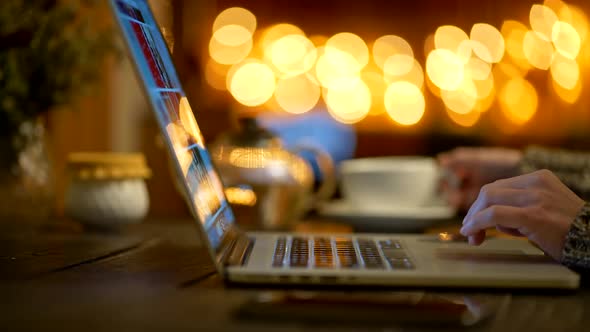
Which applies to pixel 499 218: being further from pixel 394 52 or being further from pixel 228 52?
pixel 394 52

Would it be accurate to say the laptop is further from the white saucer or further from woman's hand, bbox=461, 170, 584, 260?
the white saucer

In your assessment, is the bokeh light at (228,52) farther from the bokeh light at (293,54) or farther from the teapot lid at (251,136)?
the teapot lid at (251,136)

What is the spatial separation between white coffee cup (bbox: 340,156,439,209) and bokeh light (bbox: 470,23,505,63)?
139 inches

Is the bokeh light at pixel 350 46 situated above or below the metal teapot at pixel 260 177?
above

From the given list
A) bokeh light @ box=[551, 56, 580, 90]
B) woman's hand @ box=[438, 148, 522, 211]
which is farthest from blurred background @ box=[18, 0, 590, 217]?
woman's hand @ box=[438, 148, 522, 211]

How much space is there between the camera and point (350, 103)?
5109 millimetres

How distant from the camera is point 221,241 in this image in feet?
2.27

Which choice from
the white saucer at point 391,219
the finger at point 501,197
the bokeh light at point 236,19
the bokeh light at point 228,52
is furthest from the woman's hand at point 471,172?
the bokeh light at point 228,52

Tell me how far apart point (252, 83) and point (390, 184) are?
3.65 metres

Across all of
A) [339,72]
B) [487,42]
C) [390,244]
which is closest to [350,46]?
[339,72]

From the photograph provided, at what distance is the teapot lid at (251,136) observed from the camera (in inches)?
51.4

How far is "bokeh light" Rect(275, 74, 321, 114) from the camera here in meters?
5.07

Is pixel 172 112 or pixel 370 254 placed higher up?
pixel 172 112

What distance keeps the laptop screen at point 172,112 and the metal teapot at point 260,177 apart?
355mm
